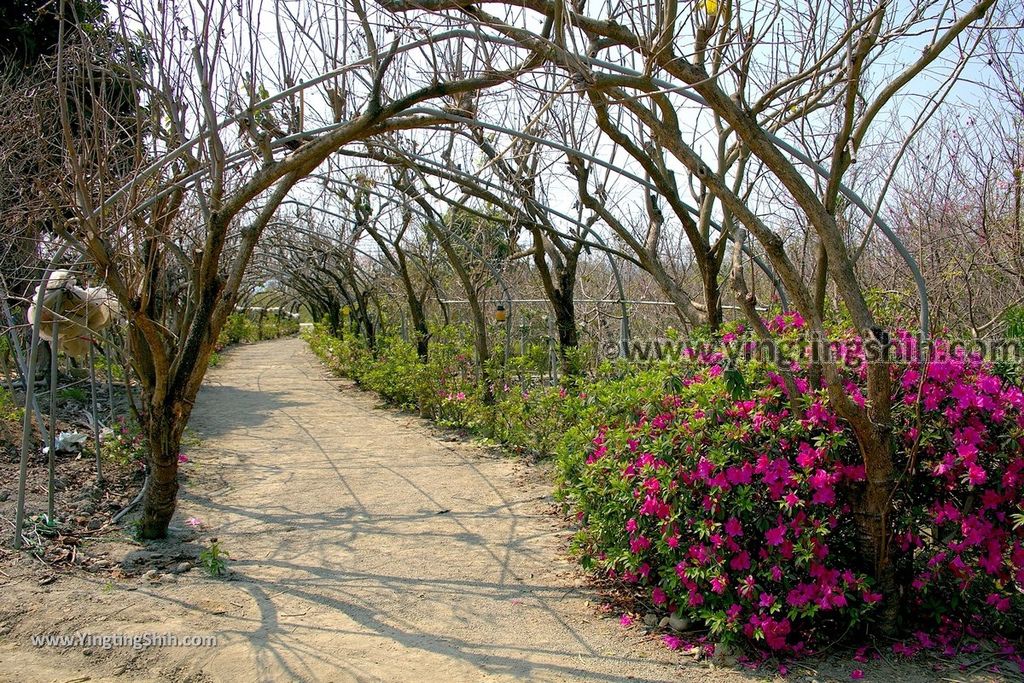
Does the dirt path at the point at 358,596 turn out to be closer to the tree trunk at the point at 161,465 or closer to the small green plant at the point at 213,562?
the small green plant at the point at 213,562

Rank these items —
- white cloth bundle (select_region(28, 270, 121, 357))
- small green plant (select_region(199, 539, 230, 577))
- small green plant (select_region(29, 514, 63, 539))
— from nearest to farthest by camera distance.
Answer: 1. small green plant (select_region(199, 539, 230, 577))
2. small green plant (select_region(29, 514, 63, 539))
3. white cloth bundle (select_region(28, 270, 121, 357))

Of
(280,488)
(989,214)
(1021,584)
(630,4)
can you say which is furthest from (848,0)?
(280,488)

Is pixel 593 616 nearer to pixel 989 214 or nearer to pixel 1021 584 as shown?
pixel 1021 584

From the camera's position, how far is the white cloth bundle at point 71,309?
4746 mm

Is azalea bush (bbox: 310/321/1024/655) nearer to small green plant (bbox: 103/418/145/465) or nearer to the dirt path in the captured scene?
the dirt path

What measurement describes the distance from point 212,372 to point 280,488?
11239 mm

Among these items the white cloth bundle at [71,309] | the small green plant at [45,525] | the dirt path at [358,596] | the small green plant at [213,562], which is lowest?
the dirt path at [358,596]

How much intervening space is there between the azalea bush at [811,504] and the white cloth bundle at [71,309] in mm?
3540

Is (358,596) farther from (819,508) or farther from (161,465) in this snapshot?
(819,508)

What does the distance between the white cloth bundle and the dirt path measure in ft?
4.67

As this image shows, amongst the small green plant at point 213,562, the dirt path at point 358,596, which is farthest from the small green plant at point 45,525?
the small green plant at point 213,562

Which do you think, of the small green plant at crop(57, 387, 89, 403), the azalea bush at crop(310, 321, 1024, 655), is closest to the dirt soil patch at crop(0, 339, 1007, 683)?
the azalea bush at crop(310, 321, 1024, 655)

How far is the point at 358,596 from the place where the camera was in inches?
148

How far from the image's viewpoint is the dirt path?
9.74ft
